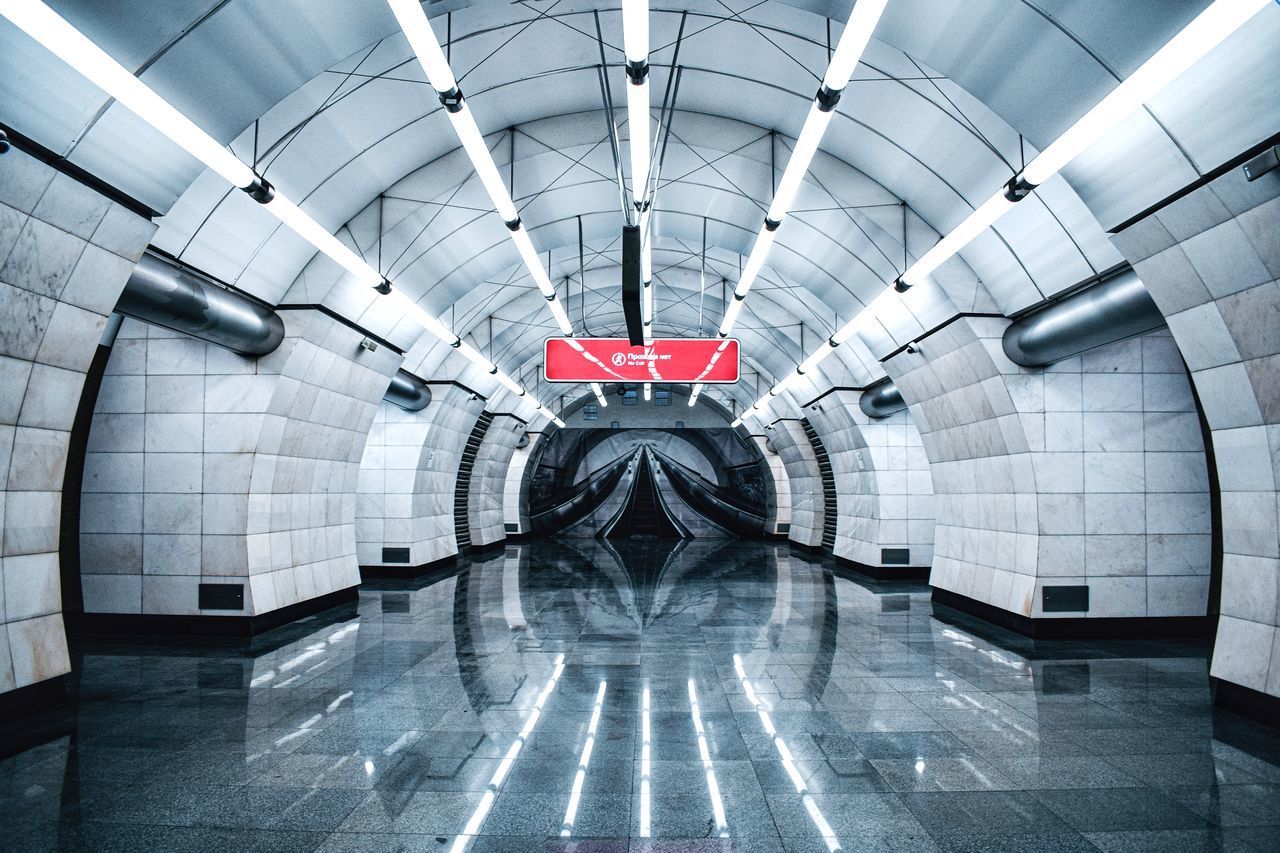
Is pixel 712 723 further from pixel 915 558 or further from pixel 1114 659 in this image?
pixel 915 558

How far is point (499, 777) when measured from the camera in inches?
175

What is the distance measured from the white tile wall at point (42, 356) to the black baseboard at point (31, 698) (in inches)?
2.9

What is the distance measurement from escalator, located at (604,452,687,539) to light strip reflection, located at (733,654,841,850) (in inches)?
1035

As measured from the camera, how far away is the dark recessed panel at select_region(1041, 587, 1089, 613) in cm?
930

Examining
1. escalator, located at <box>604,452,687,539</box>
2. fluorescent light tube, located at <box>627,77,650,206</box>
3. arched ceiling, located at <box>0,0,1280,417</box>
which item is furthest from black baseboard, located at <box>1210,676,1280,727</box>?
escalator, located at <box>604,452,687,539</box>

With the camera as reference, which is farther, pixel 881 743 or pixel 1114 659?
pixel 1114 659

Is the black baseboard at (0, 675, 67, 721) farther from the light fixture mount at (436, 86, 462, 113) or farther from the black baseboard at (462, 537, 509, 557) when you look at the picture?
the black baseboard at (462, 537, 509, 557)

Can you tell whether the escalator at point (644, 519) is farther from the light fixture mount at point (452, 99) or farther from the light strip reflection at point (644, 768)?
the light fixture mount at point (452, 99)

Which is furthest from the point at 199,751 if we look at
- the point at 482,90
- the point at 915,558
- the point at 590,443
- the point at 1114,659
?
the point at 590,443

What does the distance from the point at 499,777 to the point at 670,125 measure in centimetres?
883

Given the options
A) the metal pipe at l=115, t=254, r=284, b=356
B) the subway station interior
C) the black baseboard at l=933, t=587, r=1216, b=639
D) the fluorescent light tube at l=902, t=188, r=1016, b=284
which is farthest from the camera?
the black baseboard at l=933, t=587, r=1216, b=639

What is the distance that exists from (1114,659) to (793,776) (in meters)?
5.88

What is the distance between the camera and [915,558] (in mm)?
16266

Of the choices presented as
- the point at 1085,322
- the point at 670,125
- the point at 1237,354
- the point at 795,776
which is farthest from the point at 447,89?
the point at 1085,322
